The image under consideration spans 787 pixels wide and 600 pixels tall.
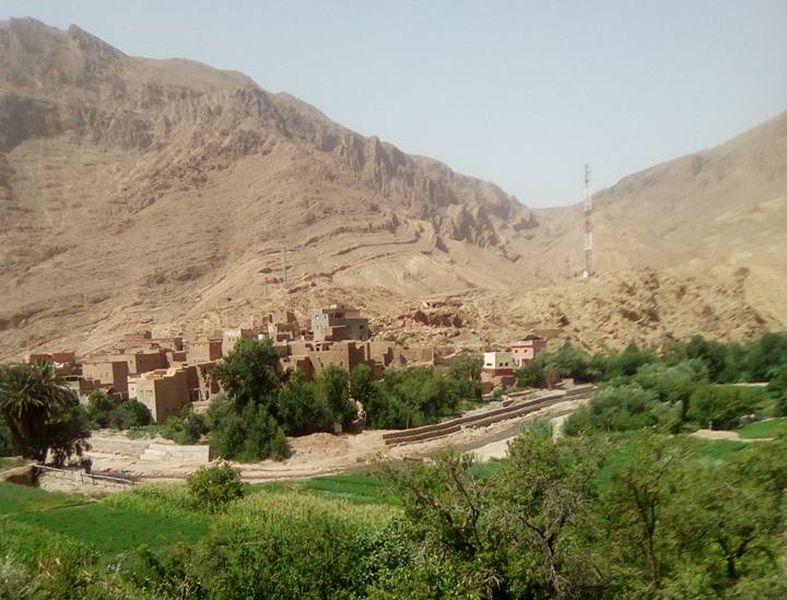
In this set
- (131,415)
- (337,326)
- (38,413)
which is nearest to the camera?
(38,413)

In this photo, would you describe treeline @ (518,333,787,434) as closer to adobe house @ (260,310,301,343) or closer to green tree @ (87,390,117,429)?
adobe house @ (260,310,301,343)

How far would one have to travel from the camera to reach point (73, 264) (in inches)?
2960

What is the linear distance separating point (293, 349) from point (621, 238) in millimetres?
56197

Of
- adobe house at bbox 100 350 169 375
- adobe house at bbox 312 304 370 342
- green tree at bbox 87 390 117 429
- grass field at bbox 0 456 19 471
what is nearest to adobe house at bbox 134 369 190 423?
green tree at bbox 87 390 117 429

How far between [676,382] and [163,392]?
24406 mm

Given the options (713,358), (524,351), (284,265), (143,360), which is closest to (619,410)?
(713,358)

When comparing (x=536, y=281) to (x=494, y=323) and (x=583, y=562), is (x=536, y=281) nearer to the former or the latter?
(x=494, y=323)

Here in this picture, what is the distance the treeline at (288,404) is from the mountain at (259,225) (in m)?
16.2

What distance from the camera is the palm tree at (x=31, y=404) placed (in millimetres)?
25703

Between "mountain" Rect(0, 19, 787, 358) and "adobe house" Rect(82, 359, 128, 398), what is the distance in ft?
47.1

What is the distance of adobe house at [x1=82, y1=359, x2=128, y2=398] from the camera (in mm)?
39812

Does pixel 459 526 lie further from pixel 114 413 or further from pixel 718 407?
pixel 114 413

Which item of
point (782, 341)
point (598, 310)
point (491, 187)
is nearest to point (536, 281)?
point (598, 310)

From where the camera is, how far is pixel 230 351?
33.8m
